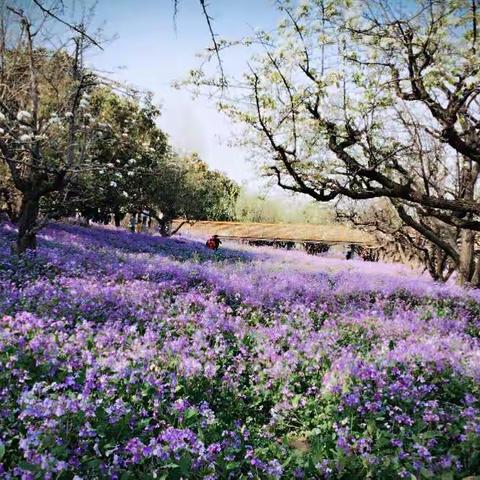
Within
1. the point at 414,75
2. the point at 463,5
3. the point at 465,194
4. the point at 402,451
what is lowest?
the point at 402,451

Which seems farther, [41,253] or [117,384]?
[41,253]

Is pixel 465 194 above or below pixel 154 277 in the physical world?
above

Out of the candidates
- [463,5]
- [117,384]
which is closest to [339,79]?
[463,5]

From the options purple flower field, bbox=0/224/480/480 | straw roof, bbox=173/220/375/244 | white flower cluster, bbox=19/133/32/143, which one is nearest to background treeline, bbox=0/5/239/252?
white flower cluster, bbox=19/133/32/143

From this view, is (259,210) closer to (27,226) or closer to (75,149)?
(75,149)

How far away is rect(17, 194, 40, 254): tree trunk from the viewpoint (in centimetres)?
1338

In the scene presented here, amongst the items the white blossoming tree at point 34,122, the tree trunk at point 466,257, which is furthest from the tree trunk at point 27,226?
the tree trunk at point 466,257

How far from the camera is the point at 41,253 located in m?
13.5

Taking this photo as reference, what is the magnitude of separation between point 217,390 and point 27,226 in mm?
9670

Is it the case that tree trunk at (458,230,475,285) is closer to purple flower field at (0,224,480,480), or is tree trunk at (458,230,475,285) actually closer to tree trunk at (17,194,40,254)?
purple flower field at (0,224,480,480)

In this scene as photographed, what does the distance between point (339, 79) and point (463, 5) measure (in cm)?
257

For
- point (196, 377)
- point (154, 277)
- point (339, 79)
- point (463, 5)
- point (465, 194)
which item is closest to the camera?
point (196, 377)

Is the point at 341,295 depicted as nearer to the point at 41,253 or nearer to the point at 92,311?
the point at 92,311

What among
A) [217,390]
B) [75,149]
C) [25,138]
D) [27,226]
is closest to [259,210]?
[75,149]
